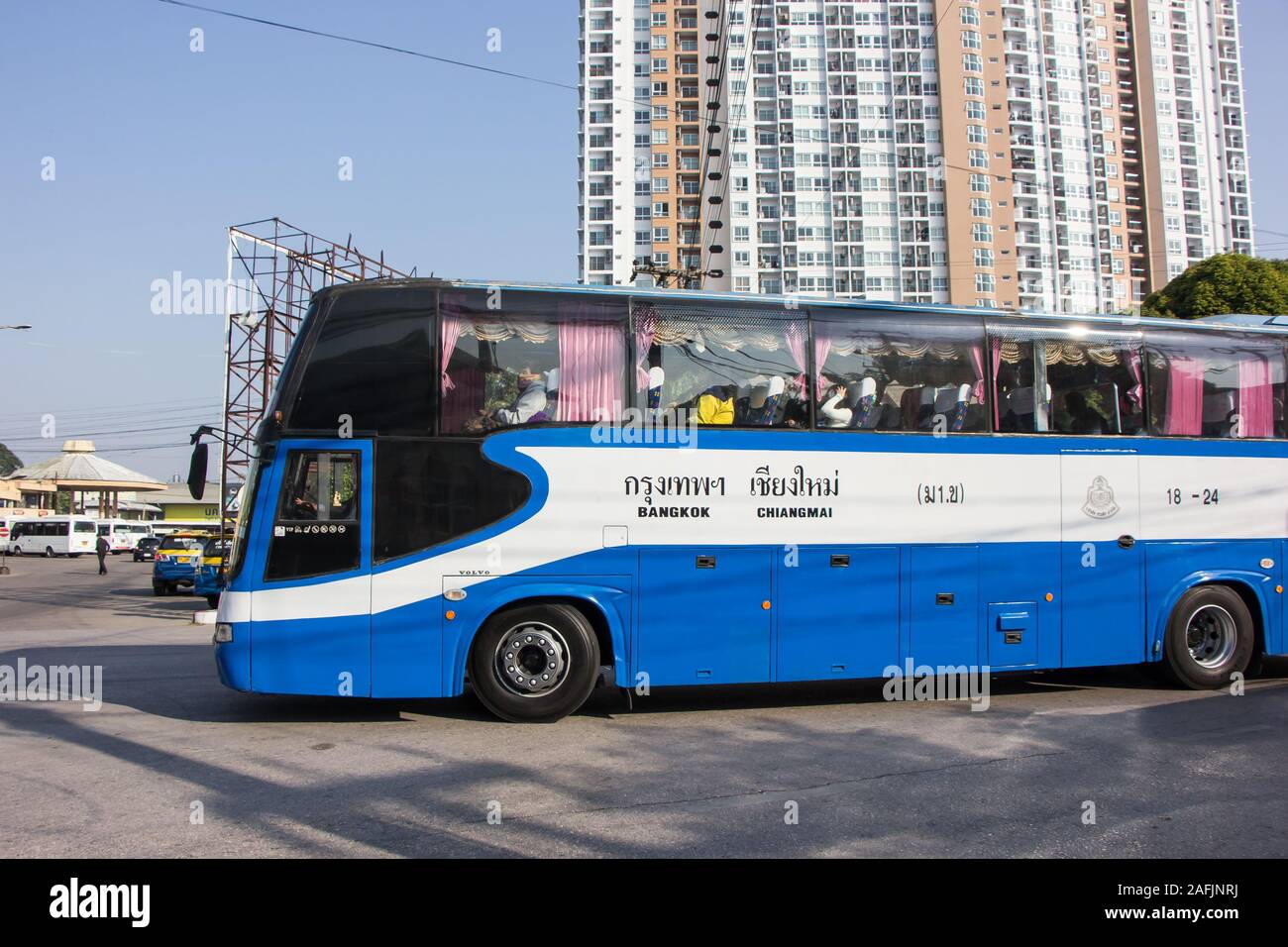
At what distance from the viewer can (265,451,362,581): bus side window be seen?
7.94m

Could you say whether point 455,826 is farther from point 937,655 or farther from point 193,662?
point 193,662

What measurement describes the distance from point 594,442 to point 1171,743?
535 centimetres

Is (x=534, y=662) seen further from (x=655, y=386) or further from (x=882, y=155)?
(x=882, y=155)

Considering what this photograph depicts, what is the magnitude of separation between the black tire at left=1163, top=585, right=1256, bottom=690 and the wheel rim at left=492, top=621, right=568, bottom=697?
21.6ft

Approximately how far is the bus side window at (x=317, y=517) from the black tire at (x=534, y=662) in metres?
1.37

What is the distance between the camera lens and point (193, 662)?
12570mm

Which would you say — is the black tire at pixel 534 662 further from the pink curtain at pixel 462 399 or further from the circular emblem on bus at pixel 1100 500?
the circular emblem on bus at pixel 1100 500

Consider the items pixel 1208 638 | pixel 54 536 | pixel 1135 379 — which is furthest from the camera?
pixel 54 536

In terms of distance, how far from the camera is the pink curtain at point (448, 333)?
26.8ft

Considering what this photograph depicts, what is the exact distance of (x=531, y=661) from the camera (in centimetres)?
822

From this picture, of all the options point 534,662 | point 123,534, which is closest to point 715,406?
point 534,662

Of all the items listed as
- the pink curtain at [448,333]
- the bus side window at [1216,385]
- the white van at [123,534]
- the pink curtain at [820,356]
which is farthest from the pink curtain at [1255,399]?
the white van at [123,534]

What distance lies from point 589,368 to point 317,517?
2.69 metres
